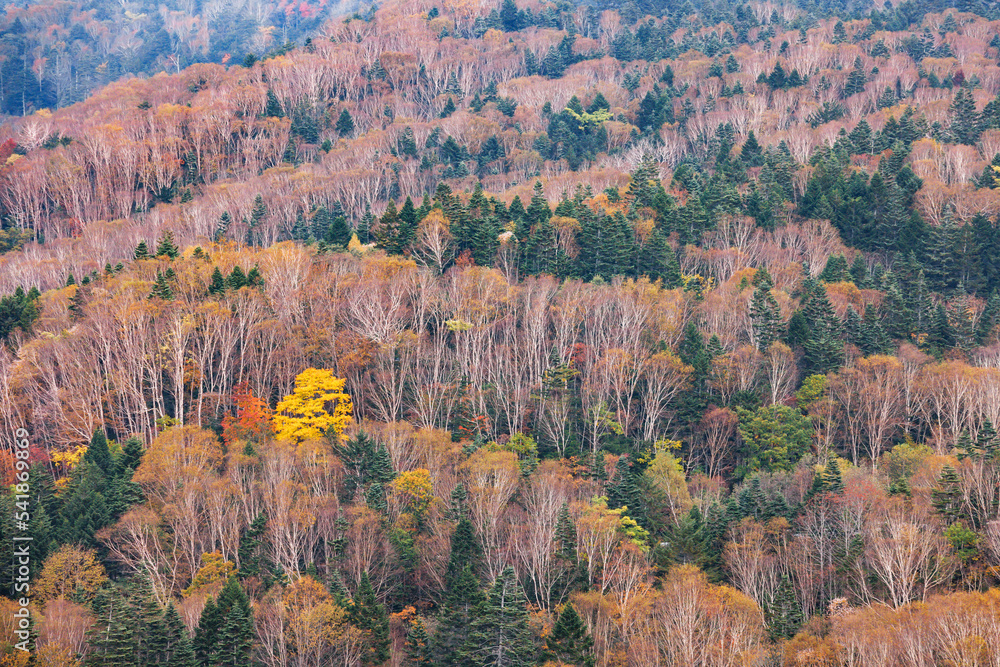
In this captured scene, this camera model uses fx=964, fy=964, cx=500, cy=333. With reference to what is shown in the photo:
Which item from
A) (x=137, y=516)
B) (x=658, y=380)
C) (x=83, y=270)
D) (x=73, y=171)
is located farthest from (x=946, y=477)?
(x=73, y=171)

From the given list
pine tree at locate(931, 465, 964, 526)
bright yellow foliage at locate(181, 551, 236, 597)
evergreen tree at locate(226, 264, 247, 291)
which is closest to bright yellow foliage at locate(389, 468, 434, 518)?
bright yellow foliage at locate(181, 551, 236, 597)

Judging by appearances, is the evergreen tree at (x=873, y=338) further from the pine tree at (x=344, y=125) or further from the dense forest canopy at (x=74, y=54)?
the dense forest canopy at (x=74, y=54)

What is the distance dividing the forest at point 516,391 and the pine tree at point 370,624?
170mm

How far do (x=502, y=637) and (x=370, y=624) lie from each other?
5.72m

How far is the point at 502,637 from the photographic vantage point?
135 ft

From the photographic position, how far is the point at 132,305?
190ft

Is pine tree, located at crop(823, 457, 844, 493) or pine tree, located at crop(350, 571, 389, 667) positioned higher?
pine tree, located at crop(823, 457, 844, 493)

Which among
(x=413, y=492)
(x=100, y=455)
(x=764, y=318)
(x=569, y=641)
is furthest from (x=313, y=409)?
(x=764, y=318)

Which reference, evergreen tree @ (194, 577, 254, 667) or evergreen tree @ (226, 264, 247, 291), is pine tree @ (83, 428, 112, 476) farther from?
evergreen tree @ (226, 264, 247, 291)

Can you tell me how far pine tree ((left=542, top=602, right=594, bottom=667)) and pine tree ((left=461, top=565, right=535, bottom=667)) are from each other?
104cm

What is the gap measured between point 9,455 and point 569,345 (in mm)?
32846

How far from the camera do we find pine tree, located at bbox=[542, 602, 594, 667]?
39.9 m

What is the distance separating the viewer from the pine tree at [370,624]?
41156mm

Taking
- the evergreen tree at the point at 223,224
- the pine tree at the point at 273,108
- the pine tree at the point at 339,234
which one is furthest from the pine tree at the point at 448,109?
the pine tree at the point at 339,234
